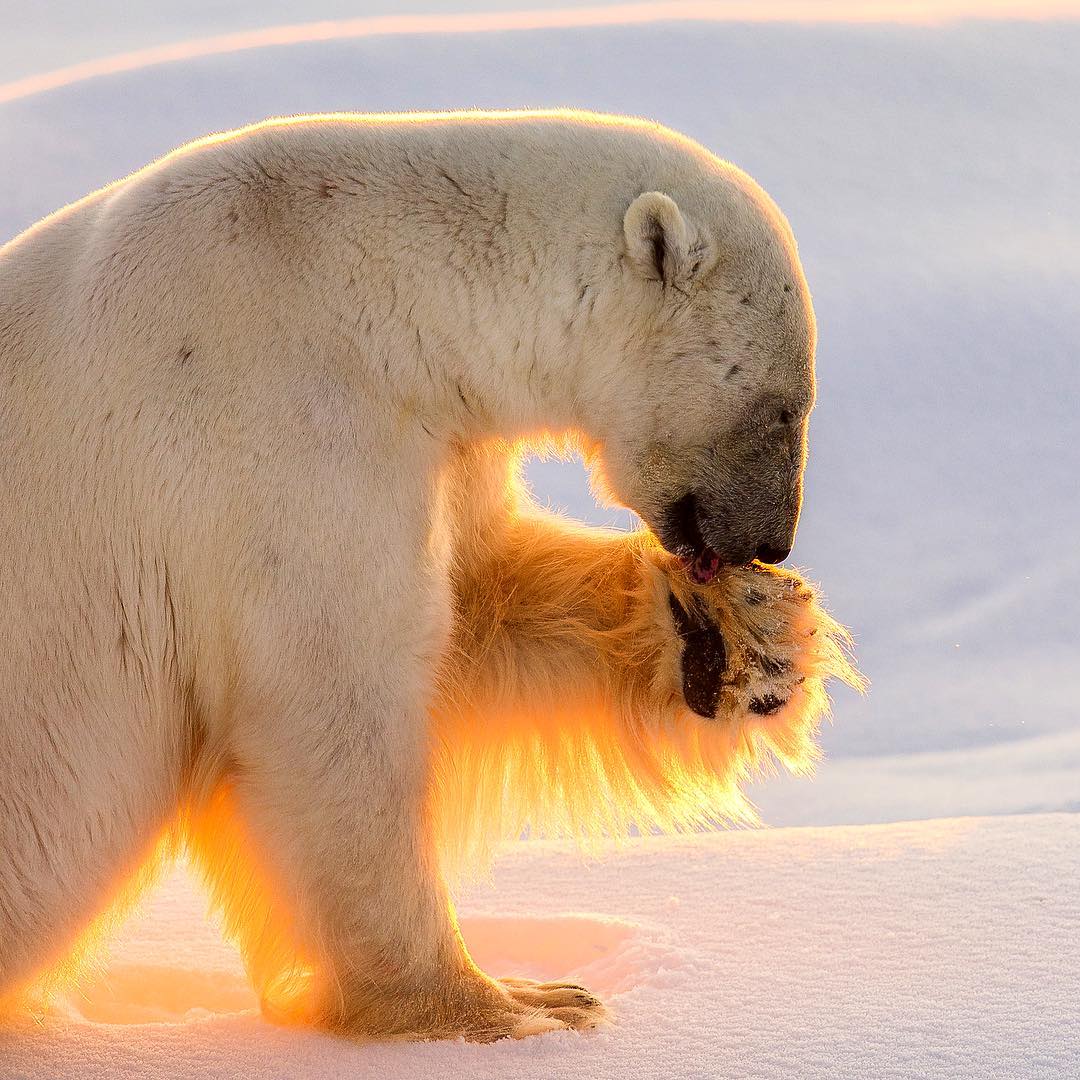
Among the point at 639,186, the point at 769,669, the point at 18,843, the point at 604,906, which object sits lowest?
the point at 604,906

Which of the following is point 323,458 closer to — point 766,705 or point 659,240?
point 659,240

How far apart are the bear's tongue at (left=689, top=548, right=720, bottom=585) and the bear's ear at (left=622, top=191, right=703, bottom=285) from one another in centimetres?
51

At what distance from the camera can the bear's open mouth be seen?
269 cm

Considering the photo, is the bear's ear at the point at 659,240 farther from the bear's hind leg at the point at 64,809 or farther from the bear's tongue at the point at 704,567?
the bear's hind leg at the point at 64,809

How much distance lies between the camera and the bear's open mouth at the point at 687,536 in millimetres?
2686

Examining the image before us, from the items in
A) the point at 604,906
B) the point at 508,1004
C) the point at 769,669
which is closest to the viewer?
the point at 508,1004

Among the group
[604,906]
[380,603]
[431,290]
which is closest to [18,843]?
[380,603]

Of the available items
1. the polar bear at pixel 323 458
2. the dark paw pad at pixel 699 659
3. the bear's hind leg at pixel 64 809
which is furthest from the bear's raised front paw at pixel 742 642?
the bear's hind leg at pixel 64 809

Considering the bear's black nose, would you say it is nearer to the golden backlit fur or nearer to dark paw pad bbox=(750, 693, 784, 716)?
the golden backlit fur

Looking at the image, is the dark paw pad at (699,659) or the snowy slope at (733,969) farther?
the dark paw pad at (699,659)

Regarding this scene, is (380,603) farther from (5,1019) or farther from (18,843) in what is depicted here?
(5,1019)

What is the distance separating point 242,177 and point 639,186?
614 mm

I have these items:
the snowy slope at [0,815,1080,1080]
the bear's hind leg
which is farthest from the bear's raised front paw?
the bear's hind leg

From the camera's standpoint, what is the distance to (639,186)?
8.36 ft
